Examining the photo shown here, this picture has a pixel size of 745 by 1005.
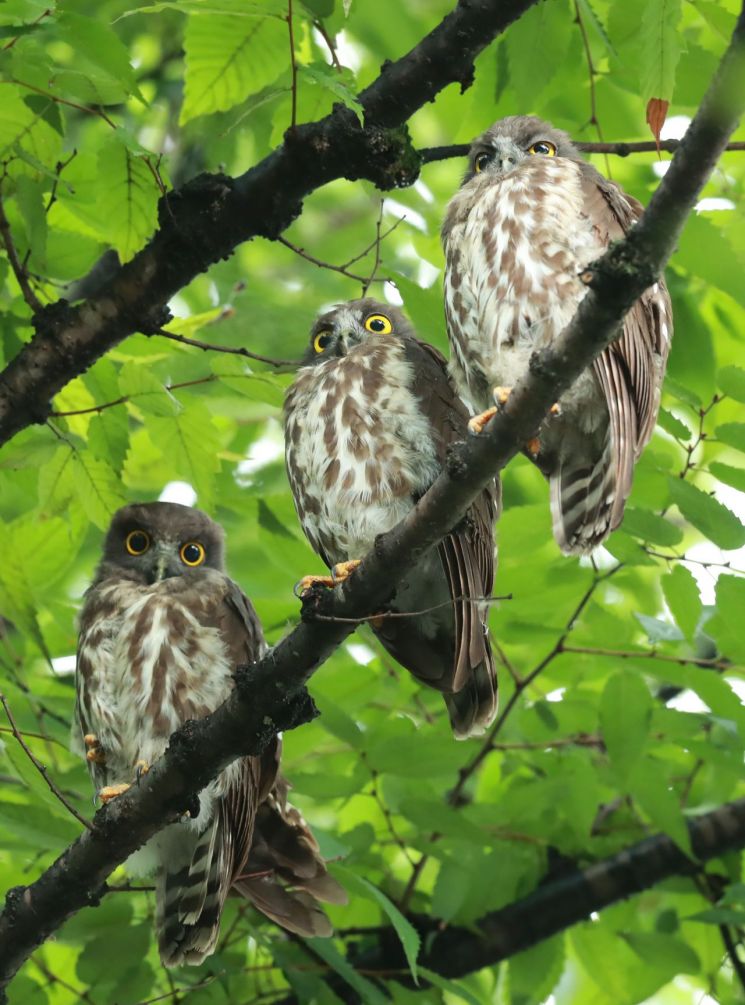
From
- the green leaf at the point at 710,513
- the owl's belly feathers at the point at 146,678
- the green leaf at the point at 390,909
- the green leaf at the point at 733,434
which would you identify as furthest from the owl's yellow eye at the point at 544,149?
the green leaf at the point at 390,909

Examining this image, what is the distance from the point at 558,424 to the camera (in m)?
4.16

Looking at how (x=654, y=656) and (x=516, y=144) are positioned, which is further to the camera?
(x=516, y=144)

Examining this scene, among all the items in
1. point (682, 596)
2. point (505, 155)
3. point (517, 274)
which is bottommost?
point (682, 596)

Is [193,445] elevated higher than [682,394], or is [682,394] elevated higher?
[682,394]

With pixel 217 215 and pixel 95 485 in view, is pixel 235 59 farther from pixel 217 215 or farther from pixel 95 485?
pixel 95 485

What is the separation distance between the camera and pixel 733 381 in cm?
397

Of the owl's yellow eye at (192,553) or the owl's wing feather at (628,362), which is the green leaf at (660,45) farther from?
the owl's yellow eye at (192,553)

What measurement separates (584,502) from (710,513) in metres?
0.39

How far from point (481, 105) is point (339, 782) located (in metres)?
2.46

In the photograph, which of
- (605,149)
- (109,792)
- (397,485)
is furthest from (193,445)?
(605,149)

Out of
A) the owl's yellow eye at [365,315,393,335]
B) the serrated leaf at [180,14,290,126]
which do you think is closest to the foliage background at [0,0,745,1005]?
the serrated leaf at [180,14,290,126]

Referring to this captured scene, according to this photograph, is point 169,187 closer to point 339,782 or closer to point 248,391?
point 248,391

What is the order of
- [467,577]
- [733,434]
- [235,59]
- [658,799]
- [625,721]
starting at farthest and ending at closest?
[658,799], [625,721], [467,577], [733,434], [235,59]

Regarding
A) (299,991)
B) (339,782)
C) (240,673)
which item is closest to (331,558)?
(339,782)
